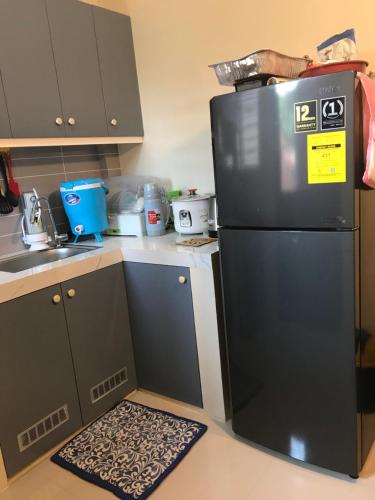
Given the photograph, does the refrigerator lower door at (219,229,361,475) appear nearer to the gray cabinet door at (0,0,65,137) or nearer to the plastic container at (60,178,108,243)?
the plastic container at (60,178,108,243)

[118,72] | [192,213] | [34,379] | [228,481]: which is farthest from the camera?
[118,72]

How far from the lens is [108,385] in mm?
2129

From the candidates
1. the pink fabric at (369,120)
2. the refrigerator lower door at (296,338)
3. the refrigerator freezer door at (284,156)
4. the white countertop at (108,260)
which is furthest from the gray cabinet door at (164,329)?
the pink fabric at (369,120)

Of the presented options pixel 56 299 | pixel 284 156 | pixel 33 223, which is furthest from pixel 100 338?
pixel 284 156

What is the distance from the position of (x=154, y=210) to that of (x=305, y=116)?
1.18m

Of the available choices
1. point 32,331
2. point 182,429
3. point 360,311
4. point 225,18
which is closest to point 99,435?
point 182,429

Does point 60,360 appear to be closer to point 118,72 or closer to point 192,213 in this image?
point 192,213

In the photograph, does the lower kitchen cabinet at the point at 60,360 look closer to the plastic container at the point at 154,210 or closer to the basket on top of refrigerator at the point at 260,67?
the plastic container at the point at 154,210

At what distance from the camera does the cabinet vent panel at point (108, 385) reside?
2064 mm

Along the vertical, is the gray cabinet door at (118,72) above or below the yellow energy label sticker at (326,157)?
above

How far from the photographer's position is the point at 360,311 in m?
1.44

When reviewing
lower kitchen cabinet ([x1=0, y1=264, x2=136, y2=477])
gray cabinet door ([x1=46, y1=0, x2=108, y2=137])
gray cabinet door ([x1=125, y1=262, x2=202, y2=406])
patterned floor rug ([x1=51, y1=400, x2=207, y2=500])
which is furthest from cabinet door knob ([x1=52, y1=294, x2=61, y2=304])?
gray cabinet door ([x1=46, y1=0, x2=108, y2=137])

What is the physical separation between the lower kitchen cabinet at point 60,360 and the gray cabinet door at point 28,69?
31.0 inches

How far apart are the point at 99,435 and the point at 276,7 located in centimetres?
219
